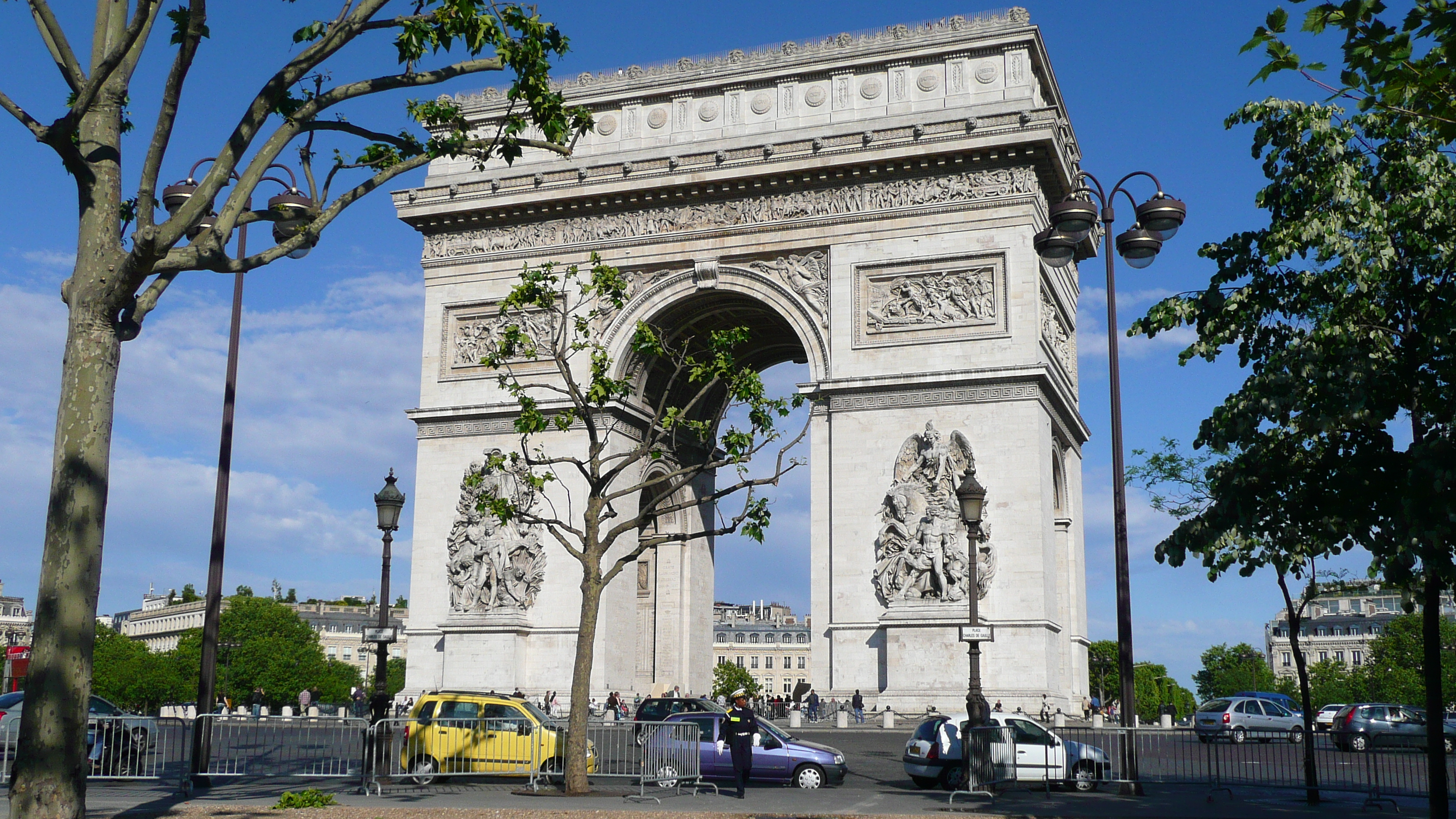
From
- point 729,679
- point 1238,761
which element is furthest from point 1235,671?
point 1238,761

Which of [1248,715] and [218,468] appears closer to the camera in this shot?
[218,468]

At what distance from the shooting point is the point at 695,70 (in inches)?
1409

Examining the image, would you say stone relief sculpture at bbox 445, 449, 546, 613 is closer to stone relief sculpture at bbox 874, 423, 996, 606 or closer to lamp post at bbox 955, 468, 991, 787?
stone relief sculpture at bbox 874, 423, 996, 606

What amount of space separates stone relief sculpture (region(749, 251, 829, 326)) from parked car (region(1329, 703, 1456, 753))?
15.1 meters

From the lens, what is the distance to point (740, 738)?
18.1 meters

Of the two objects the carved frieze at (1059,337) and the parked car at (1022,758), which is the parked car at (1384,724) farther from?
the parked car at (1022,758)

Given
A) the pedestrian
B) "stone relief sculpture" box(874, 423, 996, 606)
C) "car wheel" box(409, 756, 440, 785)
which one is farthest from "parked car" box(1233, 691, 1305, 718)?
"car wheel" box(409, 756, 440, 785)

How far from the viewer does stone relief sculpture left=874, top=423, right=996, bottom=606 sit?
30109mm

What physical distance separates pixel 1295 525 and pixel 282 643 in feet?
319

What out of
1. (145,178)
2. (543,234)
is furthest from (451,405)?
(145,178)

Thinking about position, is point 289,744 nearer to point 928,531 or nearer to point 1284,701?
point 928,531

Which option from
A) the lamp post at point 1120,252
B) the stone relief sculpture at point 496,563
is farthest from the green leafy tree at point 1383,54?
the stone relief sculpture at point 496,563

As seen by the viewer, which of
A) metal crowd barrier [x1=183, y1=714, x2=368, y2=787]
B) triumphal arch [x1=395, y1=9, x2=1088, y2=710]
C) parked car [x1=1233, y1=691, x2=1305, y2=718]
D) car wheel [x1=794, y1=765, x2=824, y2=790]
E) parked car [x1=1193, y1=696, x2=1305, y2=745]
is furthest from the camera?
parked car [x1=1233, y1=691, x2=1305, y2=718]

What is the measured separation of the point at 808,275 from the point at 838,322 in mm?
1578
